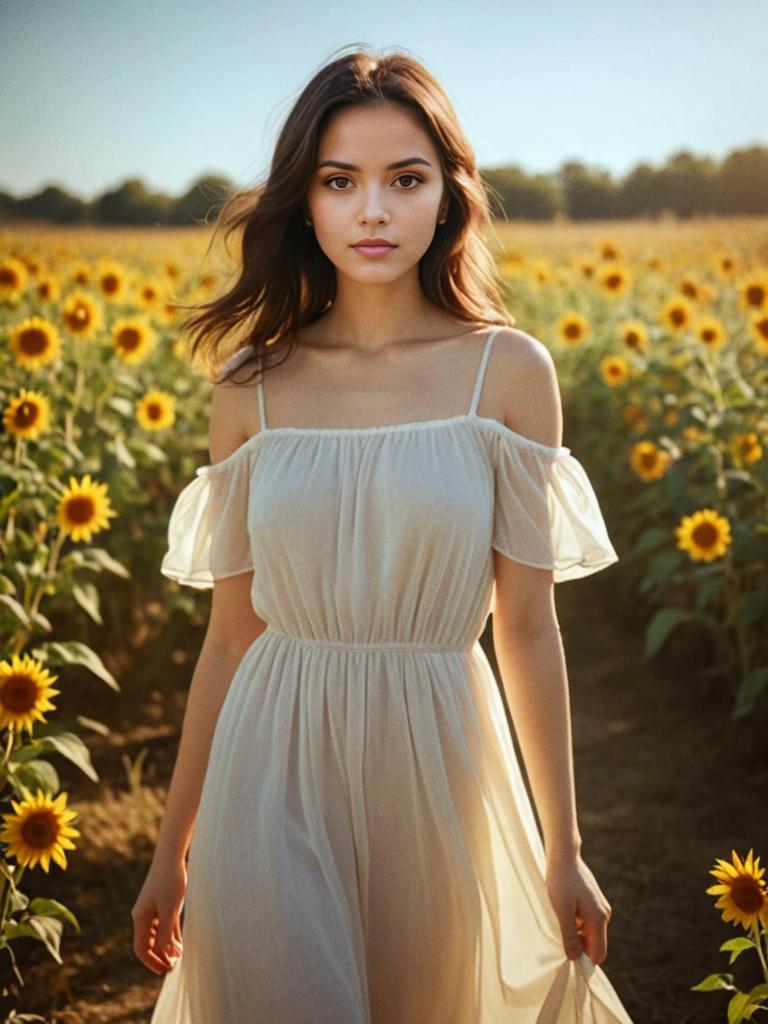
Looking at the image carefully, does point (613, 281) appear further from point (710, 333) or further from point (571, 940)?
point (571, 940)

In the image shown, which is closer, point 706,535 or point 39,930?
point 39,930

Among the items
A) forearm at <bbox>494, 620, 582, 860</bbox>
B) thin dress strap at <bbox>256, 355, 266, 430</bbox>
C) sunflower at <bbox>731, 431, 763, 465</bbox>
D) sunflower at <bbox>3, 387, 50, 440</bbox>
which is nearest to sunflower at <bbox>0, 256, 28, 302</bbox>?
sunflower at <bbox>3, 387, 50, 440</bbox>

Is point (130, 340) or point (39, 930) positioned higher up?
point (130, 340)

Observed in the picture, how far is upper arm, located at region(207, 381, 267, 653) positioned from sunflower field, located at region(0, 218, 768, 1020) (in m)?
0.52

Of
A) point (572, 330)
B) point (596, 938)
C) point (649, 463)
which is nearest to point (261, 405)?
point (596, 938)

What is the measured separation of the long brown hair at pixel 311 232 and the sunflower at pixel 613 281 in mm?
4227

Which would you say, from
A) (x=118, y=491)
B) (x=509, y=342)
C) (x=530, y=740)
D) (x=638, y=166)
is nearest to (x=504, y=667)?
(x=530, y=740)

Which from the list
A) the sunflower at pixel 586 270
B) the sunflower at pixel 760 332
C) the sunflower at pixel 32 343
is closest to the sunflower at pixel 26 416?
the sunflower at pixel 32 343

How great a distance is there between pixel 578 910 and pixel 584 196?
16.6 ft

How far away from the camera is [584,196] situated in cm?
610

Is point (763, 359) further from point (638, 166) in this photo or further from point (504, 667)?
point (504, 667)

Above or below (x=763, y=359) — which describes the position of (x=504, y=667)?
below

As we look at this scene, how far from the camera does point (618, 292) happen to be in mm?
5949

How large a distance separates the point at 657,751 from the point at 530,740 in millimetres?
2517
